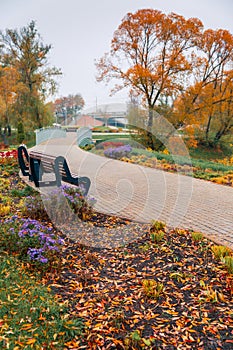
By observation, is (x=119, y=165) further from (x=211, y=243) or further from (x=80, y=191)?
(x=211, y=243)

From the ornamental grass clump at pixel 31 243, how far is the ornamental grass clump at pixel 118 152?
9.06 metres

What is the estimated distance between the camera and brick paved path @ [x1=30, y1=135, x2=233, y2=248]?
14.8 ft

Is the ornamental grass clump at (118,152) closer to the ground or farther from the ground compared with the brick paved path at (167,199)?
farther from the ground

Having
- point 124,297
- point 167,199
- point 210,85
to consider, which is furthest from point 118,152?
point 210,85

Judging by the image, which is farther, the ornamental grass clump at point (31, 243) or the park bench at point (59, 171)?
the park bench at point (59, 171)

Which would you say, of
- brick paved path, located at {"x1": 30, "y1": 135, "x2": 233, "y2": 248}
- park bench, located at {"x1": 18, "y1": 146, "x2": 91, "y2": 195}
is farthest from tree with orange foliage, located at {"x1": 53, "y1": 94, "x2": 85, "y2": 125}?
park bench, located at {"x1": 18, "y1": 146, "x2": 91, "y2": 195}

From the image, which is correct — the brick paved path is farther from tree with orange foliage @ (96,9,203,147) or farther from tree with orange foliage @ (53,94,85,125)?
tree with orange foliage @ (53,94,85,125)

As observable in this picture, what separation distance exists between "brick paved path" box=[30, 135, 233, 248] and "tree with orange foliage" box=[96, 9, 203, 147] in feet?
25.8

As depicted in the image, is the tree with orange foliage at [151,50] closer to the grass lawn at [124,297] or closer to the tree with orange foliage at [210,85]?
the tree with orange foliage at [210,85]

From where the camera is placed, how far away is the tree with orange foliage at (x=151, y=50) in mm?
16016

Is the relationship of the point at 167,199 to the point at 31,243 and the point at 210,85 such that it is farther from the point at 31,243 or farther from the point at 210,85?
the point at 210,85

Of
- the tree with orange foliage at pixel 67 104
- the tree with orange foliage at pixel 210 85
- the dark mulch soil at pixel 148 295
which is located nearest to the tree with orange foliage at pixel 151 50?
the tree with orange foliage at pixel 210 85

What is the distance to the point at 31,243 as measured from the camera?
3.11 metres

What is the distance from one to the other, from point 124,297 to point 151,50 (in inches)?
635
